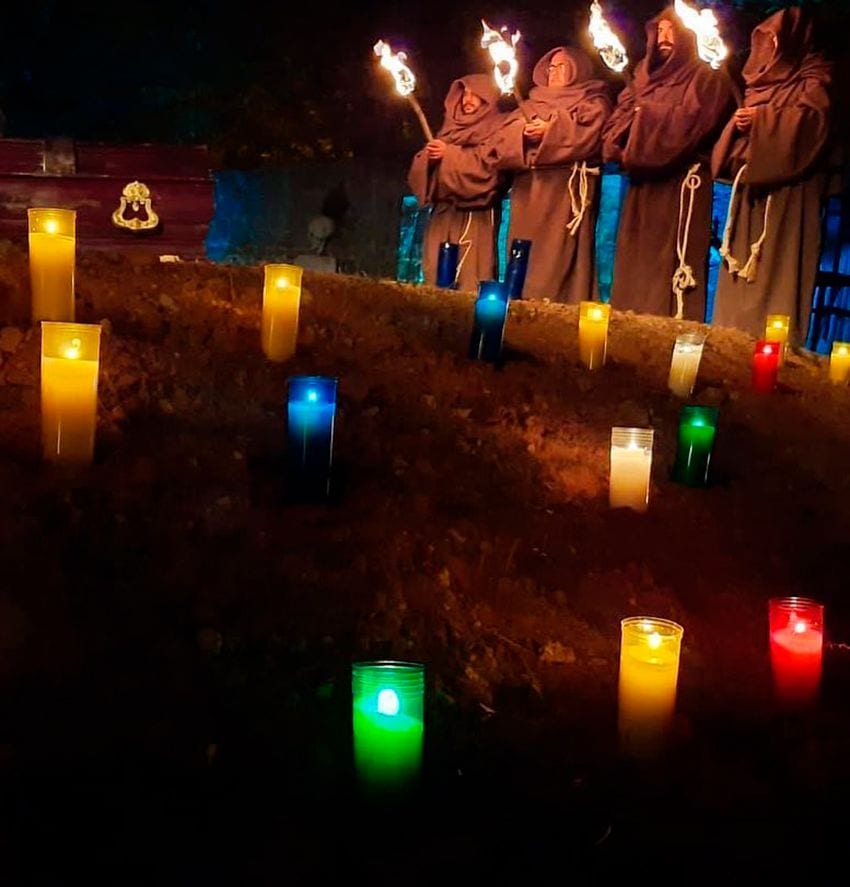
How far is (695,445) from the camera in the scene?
4.03m

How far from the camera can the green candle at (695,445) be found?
156 inches

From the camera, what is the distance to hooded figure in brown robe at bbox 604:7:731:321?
8391mm

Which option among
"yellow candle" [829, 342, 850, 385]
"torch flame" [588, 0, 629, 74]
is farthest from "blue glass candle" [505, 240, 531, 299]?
"torch flame" [588, 0, 629, 74]

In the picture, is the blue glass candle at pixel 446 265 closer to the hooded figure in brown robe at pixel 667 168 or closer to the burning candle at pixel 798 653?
the hooded figure in brown robe at pixel 667 168

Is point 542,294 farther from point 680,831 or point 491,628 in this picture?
point 680,831

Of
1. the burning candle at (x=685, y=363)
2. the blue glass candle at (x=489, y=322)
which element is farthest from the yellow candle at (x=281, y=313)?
the burning candle at (x=685, y=363)

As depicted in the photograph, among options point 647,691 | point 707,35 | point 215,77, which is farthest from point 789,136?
point 215,77

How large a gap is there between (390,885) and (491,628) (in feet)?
3.34

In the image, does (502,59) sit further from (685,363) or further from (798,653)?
(798,653)

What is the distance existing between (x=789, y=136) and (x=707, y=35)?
0.92 m

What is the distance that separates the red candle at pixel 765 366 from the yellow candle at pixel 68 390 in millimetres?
3544

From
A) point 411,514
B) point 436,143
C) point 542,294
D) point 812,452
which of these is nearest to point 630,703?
point 411,514

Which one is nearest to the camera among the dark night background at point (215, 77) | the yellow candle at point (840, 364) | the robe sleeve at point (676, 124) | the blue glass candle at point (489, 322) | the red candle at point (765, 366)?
the blue glass candle at point (489, 322)

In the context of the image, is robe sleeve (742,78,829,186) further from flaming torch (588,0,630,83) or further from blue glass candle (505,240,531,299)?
blue glass candle (505,240,531,299)
